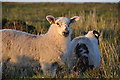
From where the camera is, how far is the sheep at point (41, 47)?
25.4 feet

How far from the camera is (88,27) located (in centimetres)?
1472

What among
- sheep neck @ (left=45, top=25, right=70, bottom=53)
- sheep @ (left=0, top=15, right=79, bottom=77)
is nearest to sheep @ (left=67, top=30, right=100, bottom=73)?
sheep neck @ (left=45, top=25, right=70, bottom=53)

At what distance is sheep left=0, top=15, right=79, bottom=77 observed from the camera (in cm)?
775

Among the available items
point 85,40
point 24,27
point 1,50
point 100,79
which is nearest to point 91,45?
point 85,40

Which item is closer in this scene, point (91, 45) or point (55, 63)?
point (55, 63)

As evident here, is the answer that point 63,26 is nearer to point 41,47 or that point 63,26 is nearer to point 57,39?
point 57,39

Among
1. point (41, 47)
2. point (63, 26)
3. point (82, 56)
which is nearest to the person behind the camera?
point (63, 26)

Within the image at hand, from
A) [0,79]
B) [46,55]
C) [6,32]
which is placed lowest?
[0,79]

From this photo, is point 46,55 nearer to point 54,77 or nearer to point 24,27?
point 54,77

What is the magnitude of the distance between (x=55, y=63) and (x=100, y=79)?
1.27m

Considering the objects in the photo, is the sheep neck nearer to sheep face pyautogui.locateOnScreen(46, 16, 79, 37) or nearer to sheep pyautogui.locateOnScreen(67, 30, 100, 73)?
sheep face pyautogui.locateOnScreen(46, 16, 79, 37)

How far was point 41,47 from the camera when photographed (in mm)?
7977

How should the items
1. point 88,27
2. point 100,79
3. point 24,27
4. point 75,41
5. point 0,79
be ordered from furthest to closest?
point 88,27 < point 24,27 < point 75,41 < point 0,79 < point 100,79

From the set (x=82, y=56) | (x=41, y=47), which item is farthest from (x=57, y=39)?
(x=82, y=56)
